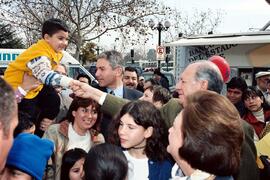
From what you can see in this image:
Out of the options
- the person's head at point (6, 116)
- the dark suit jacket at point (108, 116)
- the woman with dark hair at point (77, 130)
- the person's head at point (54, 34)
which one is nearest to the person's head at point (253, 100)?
the dark suit jacket at point (108, 116)

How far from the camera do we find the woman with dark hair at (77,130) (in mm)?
4250

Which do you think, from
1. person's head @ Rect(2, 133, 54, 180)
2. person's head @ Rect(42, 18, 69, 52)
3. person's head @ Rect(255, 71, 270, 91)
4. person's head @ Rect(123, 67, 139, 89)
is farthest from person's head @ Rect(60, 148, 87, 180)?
person's head @ Rect(255, 71, 270, 91)

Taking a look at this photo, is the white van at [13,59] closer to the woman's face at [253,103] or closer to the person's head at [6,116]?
the woman's face at [253,103]

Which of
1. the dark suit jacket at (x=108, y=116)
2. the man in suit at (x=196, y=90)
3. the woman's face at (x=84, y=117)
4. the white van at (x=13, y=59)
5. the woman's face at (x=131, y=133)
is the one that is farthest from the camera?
the white van at (x=13, y=59)

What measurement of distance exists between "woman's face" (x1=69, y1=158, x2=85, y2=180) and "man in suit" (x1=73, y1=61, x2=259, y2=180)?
0.52 meters

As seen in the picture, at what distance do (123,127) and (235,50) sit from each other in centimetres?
864

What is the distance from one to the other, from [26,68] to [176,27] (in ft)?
128

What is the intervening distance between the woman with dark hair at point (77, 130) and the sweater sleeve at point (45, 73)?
643 millimetres

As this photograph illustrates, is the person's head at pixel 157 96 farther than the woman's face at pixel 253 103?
No

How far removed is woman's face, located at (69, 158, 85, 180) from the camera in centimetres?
380

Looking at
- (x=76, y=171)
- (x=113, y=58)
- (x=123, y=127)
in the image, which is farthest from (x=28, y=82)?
(x=123, y=127)

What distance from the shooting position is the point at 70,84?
12.2 ft

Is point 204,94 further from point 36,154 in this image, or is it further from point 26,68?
point 26,68

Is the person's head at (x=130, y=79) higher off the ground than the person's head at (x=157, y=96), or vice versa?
the person's head at (x=130, y=79)
